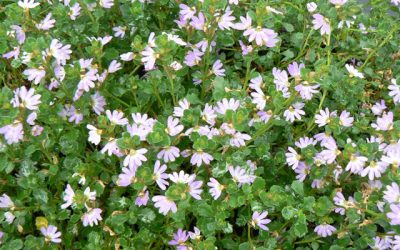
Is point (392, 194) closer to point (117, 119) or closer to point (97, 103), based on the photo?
point (117, 119)

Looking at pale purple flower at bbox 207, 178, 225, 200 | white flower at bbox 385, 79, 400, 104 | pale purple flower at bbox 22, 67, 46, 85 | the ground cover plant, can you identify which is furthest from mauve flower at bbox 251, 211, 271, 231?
pale purple flower at bbox 22, 67, 46, 85

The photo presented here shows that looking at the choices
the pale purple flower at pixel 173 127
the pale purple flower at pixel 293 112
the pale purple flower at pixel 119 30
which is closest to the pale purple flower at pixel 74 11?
the pale purple flower at pixel 119 30

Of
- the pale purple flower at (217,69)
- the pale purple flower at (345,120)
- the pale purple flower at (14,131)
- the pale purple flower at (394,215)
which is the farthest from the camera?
the pale purple flower at (217,69)

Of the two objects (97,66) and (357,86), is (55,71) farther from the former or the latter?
(357,86)

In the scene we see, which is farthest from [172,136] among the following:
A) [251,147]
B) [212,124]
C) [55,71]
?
[55,71]

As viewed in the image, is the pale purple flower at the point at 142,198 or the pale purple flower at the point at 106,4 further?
the pale purple flower at the point at 106,4

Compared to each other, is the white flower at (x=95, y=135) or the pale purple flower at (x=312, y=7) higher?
the pale purple flower at (x=312, y=7)

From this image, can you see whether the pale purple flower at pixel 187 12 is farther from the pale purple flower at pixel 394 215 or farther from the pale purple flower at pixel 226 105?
the pale purple flower at pixel 394 215
